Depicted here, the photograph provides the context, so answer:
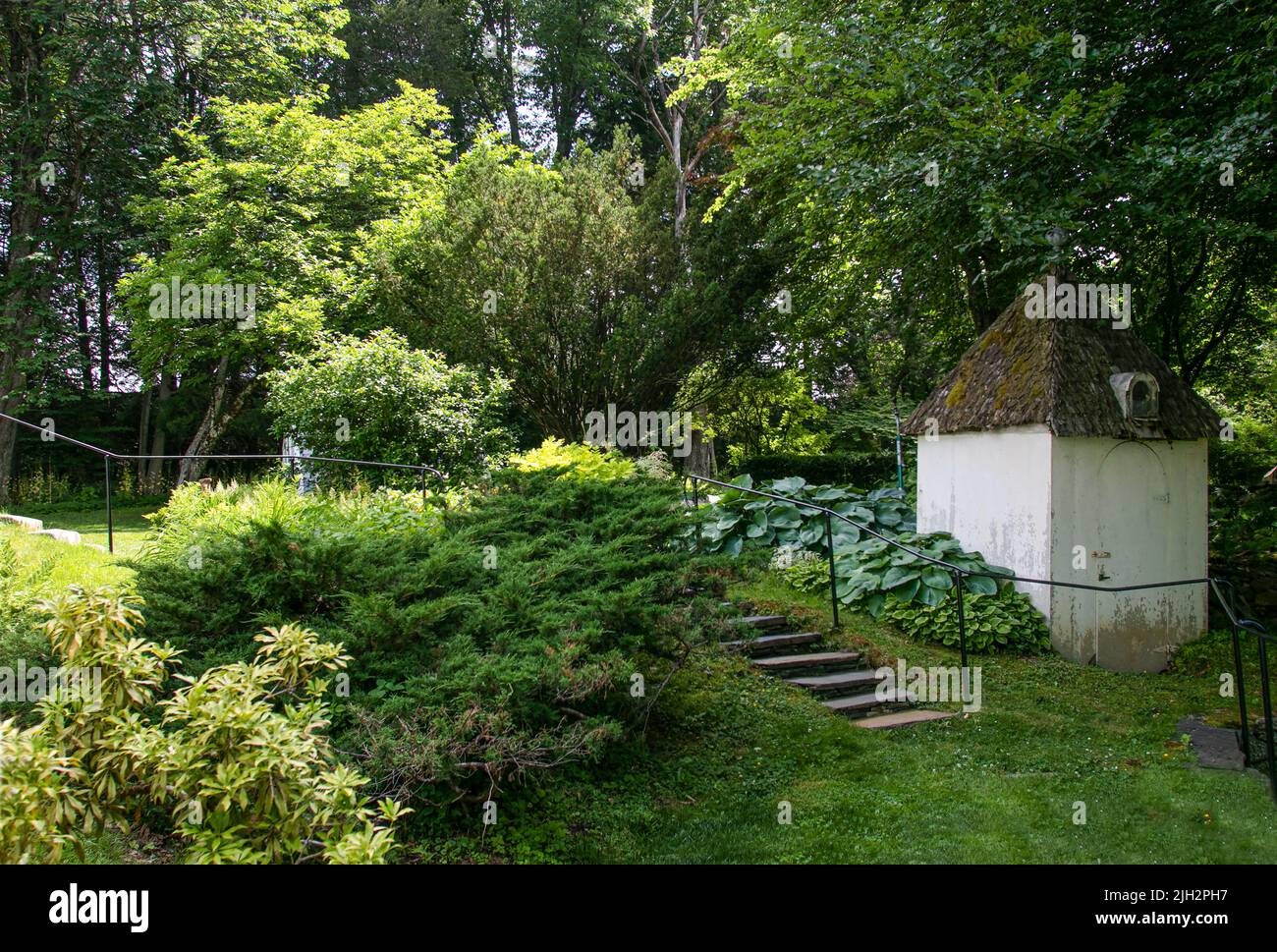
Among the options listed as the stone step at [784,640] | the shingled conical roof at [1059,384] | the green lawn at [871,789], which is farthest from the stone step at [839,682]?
the shingled conical roof at [1059,384]

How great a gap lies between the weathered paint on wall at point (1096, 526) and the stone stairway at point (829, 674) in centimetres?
271

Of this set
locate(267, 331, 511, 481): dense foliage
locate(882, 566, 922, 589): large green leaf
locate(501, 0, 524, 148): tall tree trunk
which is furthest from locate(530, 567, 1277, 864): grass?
locate(501, 0, 524, 148): tall tree trunk

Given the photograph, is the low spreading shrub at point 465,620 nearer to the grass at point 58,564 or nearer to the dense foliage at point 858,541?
the grass at point 58,564

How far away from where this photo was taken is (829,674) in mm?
7184

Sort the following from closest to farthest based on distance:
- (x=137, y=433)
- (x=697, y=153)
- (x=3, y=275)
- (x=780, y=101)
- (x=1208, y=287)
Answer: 1. (x=780, y=101)
2. (x=1208, y=287)
3. (x=3, y=275)
4. (x=697, y=153)
5. (x=137, y=433)

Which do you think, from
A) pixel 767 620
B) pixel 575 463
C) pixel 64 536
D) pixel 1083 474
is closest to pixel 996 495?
pixel 1083 474

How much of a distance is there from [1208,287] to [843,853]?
13.4 meters

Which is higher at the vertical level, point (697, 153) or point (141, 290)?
point (697, 153)

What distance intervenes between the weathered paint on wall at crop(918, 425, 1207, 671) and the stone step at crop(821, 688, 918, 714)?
2.69 m

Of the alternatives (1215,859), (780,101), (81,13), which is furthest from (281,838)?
(81,13)

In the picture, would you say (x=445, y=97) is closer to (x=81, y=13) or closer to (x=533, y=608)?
(x=81, y=13)

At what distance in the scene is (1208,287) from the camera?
44.3 feet

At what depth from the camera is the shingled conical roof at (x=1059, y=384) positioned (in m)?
8.70

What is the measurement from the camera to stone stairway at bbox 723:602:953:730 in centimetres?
655
